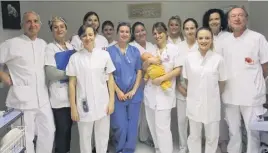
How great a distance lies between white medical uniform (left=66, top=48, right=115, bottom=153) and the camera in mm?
2438

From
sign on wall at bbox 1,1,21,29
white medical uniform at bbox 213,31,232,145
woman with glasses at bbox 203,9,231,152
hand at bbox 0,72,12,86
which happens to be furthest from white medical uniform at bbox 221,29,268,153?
sign on wall at bbox 1,1,21,29

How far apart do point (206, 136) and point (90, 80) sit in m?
1.10

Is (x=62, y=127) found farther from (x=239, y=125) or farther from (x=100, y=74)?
(x=239, y=125)

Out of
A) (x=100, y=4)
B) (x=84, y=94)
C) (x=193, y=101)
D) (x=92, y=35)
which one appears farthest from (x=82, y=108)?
(x=100, y=4)

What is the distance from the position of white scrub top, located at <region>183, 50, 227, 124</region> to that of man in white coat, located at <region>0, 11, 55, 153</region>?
4.04 ft

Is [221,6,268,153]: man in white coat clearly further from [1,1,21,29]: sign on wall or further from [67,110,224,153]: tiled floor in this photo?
[1,1,21,29]: sign on wall

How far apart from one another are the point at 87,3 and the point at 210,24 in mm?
1766

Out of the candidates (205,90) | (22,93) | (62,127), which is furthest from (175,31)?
(22,93)

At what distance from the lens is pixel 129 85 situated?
267 cm

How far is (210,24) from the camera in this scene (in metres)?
2.85

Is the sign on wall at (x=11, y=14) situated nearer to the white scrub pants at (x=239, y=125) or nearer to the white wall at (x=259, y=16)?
the white scrub pants at (x=239, y=125)

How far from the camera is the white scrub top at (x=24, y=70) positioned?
7.84ft

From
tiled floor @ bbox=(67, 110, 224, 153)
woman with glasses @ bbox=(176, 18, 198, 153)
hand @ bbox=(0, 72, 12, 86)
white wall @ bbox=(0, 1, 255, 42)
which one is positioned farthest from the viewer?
white wall @ bbox=(0, 1, 255, 42)

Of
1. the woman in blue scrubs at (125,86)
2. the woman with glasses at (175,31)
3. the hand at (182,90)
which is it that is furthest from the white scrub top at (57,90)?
the woman with glasses at (175,31)
